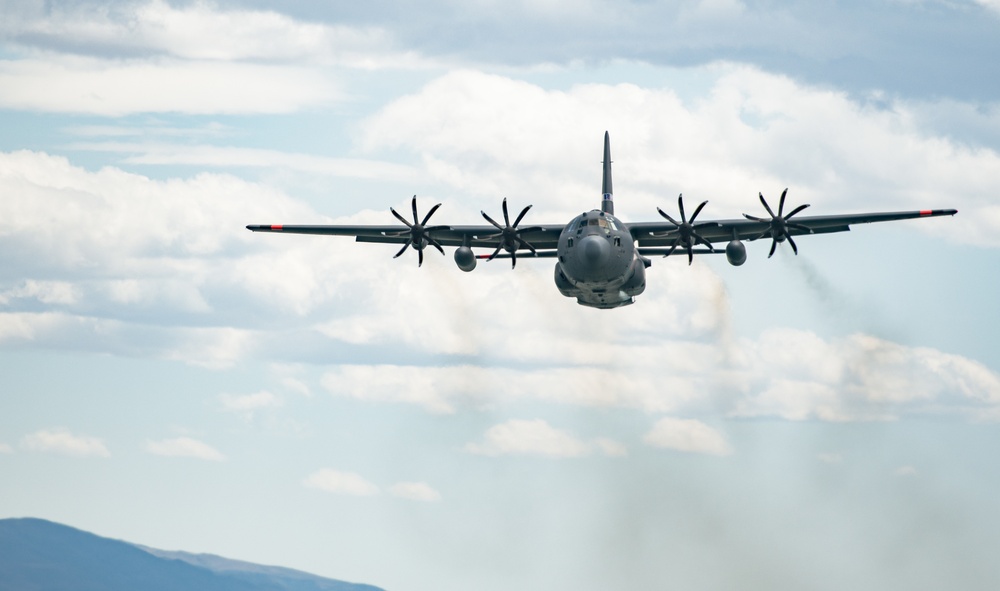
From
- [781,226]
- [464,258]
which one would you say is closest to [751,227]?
[781,226]

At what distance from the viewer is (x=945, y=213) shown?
60.6m

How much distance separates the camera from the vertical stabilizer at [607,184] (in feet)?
229

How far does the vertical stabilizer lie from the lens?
69.8 meters

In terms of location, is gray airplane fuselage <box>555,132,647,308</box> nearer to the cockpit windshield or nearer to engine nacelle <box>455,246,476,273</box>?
the cockpit windshield

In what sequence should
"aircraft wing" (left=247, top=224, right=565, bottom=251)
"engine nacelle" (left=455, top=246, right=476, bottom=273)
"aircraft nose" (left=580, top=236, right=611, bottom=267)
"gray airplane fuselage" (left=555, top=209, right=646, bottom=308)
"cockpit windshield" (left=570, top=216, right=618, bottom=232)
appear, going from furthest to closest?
"aircraft wing" (left=247, top=224, right=565, bottom=251) → "engine nacelle" (left=455, top=246, right=476, bottom=273) → "cockpit windshield" (left=570, top=216, right=618, bottom=232) → "gray airplane fuselage" (left=555, top=209, right=646, bottom=308) → "aircraft nose" (left=580, top=236, right=611, bottom=267)

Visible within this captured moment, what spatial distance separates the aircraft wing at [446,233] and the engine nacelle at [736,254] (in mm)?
9175

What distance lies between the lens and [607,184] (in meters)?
74.1

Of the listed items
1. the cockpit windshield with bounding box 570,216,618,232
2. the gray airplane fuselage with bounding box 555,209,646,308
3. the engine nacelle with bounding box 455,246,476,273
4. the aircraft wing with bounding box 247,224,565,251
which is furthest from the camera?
the aircraft wing with bounding box 247,224,565,251

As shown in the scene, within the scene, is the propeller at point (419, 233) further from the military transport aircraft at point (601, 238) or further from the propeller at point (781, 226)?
the propeller at point (781, 226)

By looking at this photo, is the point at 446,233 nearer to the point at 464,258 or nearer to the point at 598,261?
the point at 464,258

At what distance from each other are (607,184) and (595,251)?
55.8 feet

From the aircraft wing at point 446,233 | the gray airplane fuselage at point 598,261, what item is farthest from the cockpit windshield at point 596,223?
the aircraft wing at point 446,233

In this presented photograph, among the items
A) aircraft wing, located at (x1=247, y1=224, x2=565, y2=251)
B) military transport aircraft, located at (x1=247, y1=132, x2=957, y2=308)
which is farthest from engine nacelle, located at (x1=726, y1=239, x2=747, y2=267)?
aircraft wing, located at (x1=247, y1=224, x2=565, y2=251)

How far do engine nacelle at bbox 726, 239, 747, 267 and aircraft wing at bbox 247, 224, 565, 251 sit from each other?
9.18m
